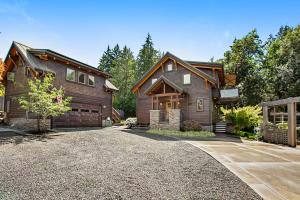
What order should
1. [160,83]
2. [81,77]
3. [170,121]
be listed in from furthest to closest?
1. [160,83]
2. [81,77]
3. [170,121]

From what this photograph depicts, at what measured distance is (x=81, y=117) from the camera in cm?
1839

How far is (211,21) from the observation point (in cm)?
1274

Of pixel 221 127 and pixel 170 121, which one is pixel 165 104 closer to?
pixel 170 121

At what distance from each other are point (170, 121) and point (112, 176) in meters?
13.3

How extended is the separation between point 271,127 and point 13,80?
2236cm

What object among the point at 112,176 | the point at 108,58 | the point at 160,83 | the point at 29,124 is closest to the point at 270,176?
the point at 112,176

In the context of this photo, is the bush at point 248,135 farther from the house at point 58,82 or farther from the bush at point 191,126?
the house at point 58,82

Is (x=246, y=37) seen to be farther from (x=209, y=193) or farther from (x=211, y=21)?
(x=209, y=193)

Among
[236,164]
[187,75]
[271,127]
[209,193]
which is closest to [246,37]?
[187,75]

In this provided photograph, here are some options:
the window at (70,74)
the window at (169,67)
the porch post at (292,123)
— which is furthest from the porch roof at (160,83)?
the porch post at (292,123)

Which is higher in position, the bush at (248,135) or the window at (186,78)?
the window at (186,78)

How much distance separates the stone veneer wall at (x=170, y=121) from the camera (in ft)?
57.5

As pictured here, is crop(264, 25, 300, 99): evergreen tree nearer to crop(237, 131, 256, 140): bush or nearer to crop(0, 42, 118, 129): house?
crop(237, 131, 256, 140): bush

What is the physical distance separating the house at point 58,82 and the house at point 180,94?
17.5 ft
